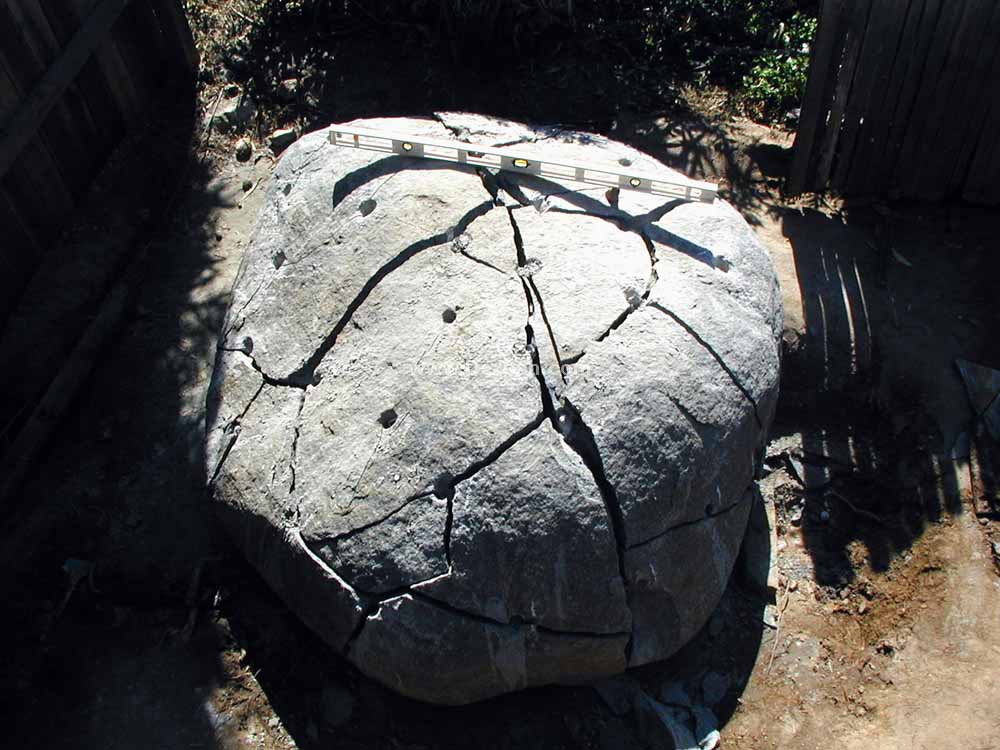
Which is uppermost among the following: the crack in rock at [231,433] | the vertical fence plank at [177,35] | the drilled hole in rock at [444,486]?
the vertical fence plank at [177,35]

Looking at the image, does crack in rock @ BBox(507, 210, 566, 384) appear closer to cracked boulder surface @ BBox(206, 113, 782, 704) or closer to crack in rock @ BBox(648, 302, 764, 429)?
cracked boulder surface @ BBox(206, 113, 782, 704)

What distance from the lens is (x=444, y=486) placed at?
9.64 ft

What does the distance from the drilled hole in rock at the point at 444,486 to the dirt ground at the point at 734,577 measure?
3.17 ft

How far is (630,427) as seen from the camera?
300cm

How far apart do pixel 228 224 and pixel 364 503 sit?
9.00 feet

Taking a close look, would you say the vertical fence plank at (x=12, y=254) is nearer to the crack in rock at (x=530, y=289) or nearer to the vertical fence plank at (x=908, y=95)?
the crack in rock at (x=530, y=289)

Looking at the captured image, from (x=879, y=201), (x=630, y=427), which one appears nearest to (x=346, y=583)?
(x=630, y=427)

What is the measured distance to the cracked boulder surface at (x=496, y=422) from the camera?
9.65ft

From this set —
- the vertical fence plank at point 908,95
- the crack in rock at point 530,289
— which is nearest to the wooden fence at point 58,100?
the crack in rock at point 530,289

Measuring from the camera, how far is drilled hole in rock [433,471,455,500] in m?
2.94

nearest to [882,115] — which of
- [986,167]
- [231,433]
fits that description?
[986,167]

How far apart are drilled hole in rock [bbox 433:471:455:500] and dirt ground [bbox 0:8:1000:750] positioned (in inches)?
38.1

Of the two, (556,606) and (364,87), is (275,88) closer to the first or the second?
(364,87)

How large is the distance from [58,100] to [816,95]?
4209 millimetres
